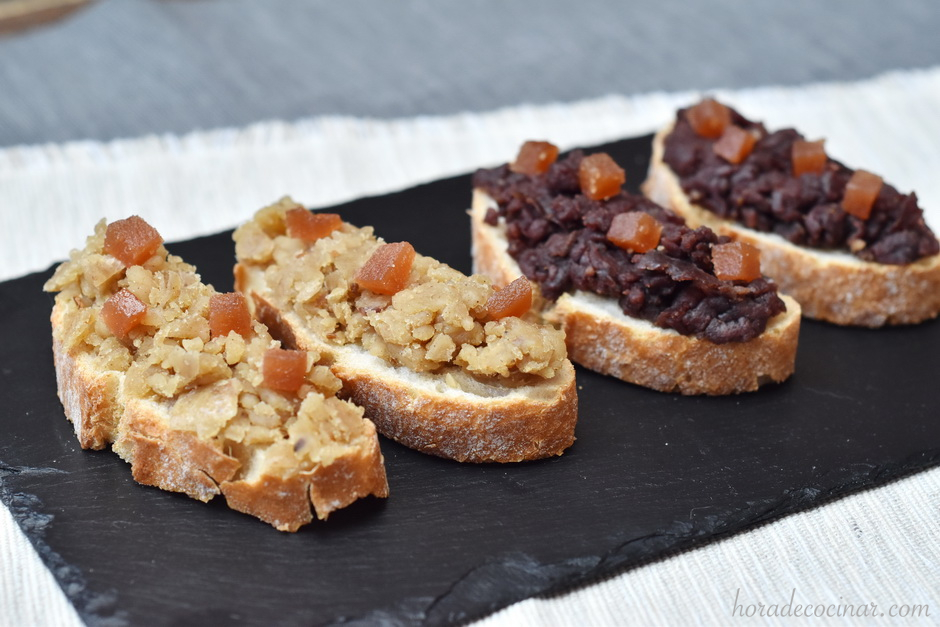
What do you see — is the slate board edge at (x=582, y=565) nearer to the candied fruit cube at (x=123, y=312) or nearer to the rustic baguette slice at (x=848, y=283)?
the rustic baguette slice at (x=848, y=283)

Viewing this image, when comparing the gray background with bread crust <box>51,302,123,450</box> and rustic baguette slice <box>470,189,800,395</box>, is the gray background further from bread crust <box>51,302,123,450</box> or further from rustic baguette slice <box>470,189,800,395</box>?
rustic baguette slice <box>470,189,800,395</box>

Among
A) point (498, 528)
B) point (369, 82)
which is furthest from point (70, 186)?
point (498, 528)

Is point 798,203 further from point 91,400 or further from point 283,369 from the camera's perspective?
point 91,400

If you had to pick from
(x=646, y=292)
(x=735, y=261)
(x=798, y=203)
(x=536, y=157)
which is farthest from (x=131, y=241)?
(x=798, y=203)

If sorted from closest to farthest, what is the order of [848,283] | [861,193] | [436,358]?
[436,358], [861,193], [848,283]

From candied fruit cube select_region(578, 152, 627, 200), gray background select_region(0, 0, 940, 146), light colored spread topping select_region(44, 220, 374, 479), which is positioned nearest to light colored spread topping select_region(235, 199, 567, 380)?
light colored spread topping select_region(44, 220, 374, 479)

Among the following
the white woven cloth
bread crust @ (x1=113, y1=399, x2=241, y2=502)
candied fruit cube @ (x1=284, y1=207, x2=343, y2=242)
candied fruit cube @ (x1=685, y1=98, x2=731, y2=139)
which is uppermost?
candied fruit cube @ (x1=685, y1=98, x2=731, y2=139)

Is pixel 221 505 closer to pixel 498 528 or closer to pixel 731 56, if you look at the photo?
pixel 498 528
